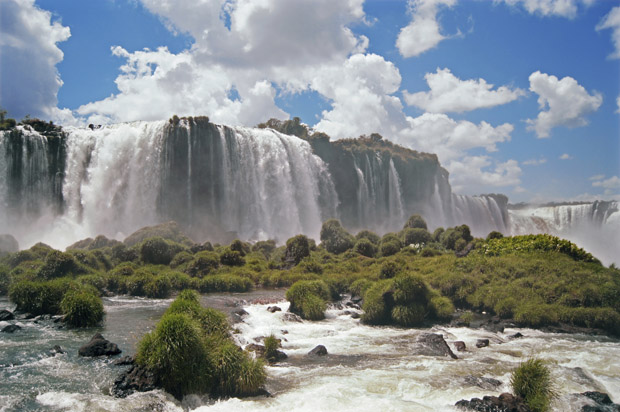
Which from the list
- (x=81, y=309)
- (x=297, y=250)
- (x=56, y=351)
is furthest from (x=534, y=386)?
(x=297, y=250)

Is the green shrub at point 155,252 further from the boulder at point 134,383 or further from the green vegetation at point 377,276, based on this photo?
the boulder at point 134,383

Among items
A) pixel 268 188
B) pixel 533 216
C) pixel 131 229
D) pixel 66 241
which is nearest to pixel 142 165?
pixel 131 229

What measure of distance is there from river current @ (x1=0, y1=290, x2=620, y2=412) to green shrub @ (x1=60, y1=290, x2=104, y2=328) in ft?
1.92

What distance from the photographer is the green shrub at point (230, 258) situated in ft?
117

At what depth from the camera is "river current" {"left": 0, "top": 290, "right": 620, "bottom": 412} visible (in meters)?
10.4

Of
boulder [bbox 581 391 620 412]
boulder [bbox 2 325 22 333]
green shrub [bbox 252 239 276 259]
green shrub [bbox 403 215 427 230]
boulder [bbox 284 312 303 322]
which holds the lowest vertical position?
boulder [bbox 581 391 620 412]

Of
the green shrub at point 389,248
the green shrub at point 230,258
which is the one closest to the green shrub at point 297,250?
the green shrub at point 230,258

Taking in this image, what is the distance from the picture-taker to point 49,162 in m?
51.9

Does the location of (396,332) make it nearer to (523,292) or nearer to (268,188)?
(523,292)

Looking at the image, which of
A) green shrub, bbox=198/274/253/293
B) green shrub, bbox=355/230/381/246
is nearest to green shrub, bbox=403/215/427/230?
green shrub, bbox=355/230/381/246

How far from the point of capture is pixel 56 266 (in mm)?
25719

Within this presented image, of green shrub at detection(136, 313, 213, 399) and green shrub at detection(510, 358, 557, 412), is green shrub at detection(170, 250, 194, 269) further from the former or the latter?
green shrub at detection(510, 358, 557, 412)

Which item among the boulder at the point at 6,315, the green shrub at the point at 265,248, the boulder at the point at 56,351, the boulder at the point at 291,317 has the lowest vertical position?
the boulder at the point at 291,317

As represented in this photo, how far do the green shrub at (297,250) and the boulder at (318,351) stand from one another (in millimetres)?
22481
